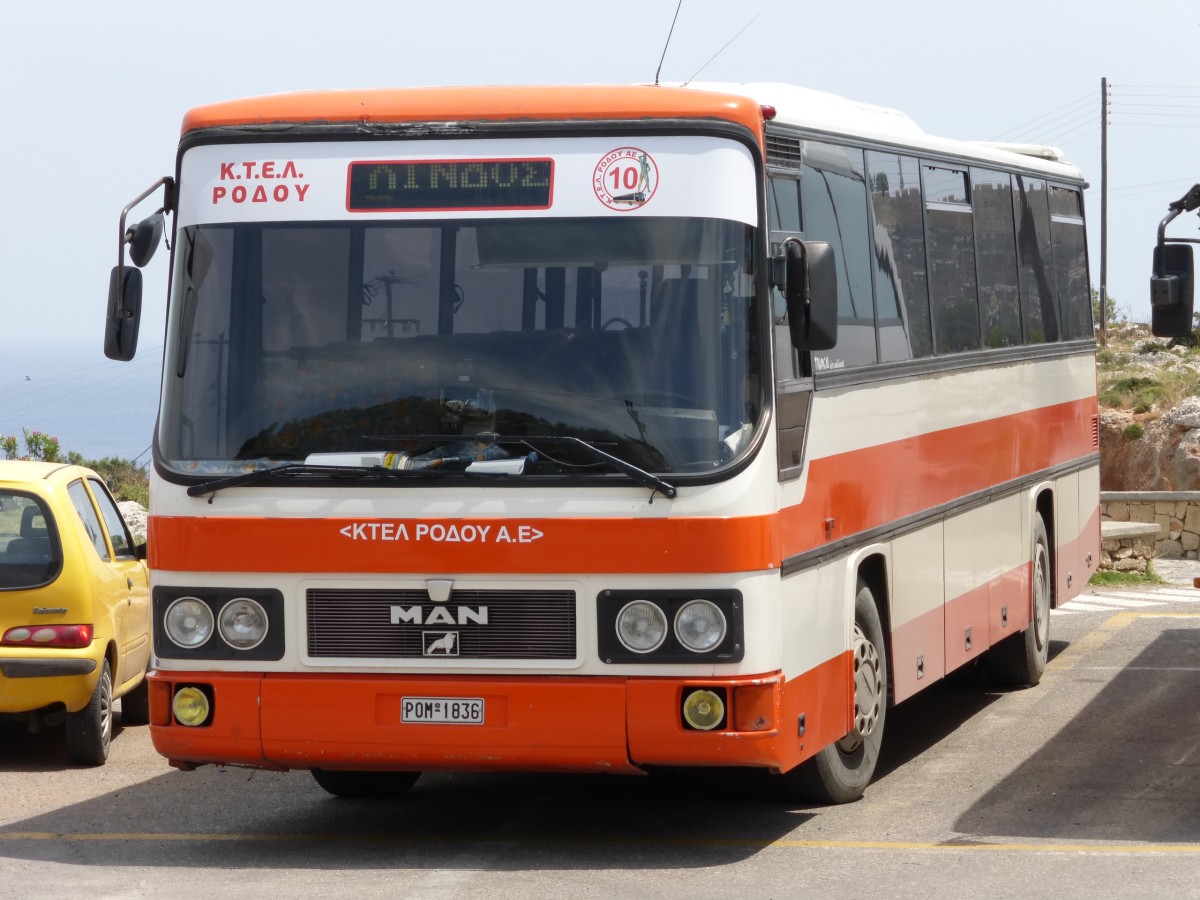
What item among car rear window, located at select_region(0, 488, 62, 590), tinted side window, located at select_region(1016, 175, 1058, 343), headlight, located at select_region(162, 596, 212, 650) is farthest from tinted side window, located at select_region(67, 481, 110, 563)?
tinted side window, located at select_region(1016, 175, 1058, 343)

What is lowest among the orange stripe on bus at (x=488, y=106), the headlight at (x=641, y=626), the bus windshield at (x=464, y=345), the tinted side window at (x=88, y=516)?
the headlight at (x=641, y=626)

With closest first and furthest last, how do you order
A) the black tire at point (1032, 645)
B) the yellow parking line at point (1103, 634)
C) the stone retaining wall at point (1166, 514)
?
the black tire at point (1032, 645), the yellow parking line at point (1103, 634), the stone retaining wall at point (1166, 514)

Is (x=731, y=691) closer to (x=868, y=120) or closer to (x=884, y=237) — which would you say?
(x=884, y=237)

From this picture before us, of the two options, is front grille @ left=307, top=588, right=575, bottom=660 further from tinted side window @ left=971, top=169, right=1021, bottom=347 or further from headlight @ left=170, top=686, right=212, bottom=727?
tinted side window @ left=971, top=169, right=1021, bottom=347

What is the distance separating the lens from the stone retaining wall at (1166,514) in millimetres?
26422

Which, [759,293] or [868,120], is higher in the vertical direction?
[868,120]

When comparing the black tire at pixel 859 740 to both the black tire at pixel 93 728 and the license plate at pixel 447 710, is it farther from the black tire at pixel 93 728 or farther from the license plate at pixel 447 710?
the black tire at pixel 93 728

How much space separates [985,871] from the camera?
27.0ft

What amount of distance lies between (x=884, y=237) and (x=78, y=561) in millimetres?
4731

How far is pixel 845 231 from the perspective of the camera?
9.97 m

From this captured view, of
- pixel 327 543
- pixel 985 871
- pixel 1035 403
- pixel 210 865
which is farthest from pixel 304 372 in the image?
pixel 1035 403

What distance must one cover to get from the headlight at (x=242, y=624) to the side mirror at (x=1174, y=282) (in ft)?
18.4

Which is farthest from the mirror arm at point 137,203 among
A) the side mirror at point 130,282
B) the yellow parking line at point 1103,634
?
the yellow parking line at point 1103,634

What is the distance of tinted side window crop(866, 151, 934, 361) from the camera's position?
34.4 ft
